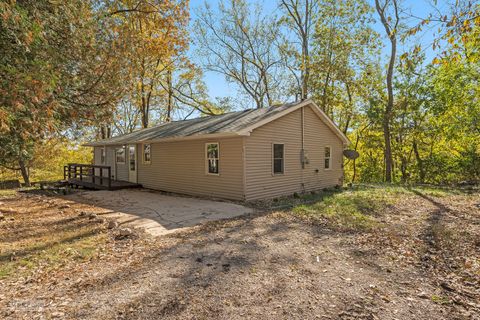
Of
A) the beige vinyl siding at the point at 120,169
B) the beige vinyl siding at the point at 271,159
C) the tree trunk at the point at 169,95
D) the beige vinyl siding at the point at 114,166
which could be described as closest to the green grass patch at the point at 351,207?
the beige vinyl siding at the point at 271,159

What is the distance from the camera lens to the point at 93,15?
7.71 metres

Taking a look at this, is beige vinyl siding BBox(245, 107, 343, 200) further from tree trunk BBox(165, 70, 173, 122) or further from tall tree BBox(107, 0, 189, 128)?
tree trunk BBox(165, 70, 173, 122)

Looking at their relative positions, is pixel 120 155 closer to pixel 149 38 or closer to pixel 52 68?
pixel 149 38

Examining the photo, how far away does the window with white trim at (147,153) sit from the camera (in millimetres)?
13614

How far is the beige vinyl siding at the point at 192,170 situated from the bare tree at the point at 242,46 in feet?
42.6

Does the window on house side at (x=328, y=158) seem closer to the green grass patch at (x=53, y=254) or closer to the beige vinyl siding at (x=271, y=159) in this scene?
the beige vinyl siding at (x=271, y=159)

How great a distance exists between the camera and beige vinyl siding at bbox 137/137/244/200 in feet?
32.4

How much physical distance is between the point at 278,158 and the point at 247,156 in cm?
180

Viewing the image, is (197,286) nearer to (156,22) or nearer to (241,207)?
(241,207)

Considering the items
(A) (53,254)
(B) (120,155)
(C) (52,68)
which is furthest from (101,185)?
(A) (53,254)

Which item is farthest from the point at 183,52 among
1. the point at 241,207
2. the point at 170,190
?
the point at 241,207

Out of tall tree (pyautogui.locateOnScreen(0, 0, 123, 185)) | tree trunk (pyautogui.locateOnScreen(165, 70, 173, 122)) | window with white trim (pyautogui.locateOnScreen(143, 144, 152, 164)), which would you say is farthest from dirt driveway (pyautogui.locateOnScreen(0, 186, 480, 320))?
tree trunk (pyautogui.locateOnScreen(165, 70, 173, 122))

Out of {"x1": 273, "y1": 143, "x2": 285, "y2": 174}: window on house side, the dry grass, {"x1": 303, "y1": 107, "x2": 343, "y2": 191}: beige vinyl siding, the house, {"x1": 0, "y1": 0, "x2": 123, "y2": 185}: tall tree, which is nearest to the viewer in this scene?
the dry grass

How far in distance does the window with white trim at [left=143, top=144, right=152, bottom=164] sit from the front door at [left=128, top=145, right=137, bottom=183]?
2.75ft
